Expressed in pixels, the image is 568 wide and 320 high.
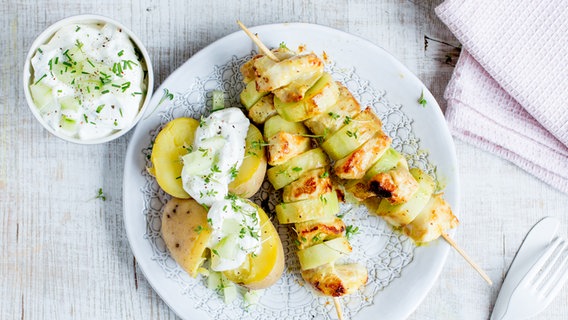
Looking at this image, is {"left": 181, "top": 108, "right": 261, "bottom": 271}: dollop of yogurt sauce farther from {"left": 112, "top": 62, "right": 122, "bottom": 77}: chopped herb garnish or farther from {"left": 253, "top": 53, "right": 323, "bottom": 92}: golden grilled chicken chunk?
{"left": 112, "top": 62, "right": 122, "bottom": 77}: chopped herb garnish

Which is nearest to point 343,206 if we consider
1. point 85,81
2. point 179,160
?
point 179,160

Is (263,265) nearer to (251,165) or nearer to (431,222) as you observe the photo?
(251,165)

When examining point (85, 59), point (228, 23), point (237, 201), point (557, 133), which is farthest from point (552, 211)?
point (85, 59)

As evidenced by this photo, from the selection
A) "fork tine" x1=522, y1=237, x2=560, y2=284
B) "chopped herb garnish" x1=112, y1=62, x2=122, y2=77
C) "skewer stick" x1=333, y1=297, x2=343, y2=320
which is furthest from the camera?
"fork tine" x1=522, y1=237, x2=560, y2=284

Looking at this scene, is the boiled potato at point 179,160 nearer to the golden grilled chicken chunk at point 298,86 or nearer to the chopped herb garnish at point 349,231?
the golden grilled chicken chunk at point 298,86

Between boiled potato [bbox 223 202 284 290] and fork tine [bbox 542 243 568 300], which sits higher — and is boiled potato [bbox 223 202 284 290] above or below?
above

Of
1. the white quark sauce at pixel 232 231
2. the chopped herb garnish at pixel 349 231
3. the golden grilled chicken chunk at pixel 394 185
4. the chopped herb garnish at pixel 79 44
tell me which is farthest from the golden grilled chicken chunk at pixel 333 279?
the chopped herb garnish at pixel 79 44

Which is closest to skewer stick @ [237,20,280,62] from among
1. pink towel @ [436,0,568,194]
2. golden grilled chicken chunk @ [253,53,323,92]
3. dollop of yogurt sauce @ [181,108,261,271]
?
golden grilled chicken chunk @ [253,53,323,92]
